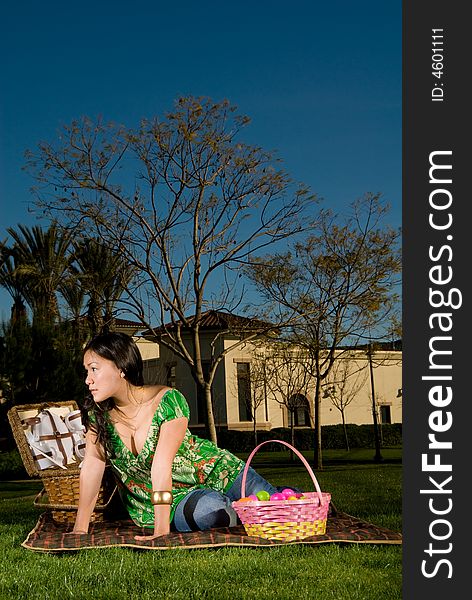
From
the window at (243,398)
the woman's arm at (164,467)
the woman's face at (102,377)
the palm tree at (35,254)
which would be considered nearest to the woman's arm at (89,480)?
the woman's face at (102,377)

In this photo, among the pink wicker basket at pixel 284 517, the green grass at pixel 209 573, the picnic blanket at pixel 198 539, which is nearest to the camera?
the green grass at pixel 209 573

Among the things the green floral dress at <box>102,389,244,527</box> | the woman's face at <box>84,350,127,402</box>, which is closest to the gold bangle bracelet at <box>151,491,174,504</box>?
the green floral dress at <box>102,389,244,527</box>

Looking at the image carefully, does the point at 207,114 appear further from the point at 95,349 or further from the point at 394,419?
the point at 394,419

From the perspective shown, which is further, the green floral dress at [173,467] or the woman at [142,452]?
the green floral dress at [173,467]

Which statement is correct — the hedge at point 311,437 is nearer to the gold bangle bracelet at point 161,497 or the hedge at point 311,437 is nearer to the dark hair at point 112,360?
the dark hair at point 112,360

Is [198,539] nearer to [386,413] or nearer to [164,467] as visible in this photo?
[164,467]

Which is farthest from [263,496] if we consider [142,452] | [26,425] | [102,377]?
[26,425]

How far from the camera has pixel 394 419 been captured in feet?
141

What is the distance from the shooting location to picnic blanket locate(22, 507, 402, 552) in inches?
204

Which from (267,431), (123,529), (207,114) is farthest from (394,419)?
(123,529)

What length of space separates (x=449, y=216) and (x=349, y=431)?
111 ft

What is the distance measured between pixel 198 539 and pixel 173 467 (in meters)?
0.79

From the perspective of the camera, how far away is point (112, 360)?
5.69m

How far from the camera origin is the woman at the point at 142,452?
5570 mm
